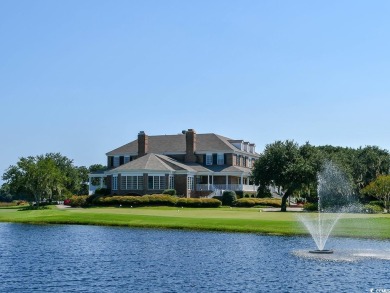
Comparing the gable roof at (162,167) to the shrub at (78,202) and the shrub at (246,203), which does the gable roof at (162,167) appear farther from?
the shrub at (246,203)

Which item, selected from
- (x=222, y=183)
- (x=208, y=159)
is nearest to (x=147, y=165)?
(x=208, y=159)

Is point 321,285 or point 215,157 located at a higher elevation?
point 215,157

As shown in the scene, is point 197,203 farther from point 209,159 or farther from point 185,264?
point 185,264

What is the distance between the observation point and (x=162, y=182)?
78750 mm

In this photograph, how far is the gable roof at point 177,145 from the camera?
88.6 m

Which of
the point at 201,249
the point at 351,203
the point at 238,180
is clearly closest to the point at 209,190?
the point at 238,180

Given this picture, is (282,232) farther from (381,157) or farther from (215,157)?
(381,157)

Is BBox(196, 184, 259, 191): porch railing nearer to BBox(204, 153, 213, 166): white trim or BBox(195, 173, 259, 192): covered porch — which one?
BBox(195, 173, 259, 192): covered porch

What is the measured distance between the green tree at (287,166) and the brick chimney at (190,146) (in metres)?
19.5

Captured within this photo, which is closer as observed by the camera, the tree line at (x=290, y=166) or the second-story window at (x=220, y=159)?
the tree line at (x=290, y=166)

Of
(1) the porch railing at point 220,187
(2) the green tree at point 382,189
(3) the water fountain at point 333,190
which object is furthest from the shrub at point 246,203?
(2) the green tree at point 382,189

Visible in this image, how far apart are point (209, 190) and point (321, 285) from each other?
61.4 meters

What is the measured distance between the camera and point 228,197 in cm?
7725

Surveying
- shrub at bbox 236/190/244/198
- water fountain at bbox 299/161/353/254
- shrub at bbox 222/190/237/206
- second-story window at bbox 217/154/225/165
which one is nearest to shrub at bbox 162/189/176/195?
shrub at bbox 222/190/237/206
